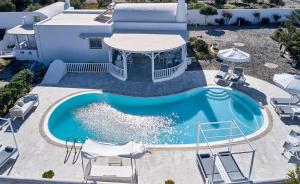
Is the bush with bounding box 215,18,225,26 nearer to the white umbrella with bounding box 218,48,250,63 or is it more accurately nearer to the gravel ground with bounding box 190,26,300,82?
the gravel ground with bounding box 190,26,300,82

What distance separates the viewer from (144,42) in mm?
27719

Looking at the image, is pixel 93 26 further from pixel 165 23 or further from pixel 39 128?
pixel 39 128

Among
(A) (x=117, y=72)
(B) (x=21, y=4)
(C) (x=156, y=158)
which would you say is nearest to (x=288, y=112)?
(C) (x=156, y=158)

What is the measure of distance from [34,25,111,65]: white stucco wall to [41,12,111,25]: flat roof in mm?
1003

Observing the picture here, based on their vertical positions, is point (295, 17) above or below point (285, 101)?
above

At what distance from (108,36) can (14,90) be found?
32.1 feet

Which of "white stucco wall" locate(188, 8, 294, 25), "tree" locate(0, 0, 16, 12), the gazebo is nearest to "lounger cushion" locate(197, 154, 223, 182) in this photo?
the gazebo

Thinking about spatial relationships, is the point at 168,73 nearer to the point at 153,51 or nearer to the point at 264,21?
the point at 153,51

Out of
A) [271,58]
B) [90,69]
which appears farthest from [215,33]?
[90,69]

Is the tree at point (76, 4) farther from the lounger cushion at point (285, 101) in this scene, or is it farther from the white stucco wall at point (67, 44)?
the lounger cushion at point (285, 101)

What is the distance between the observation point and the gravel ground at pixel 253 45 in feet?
97.3

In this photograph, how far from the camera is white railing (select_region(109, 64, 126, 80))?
93.0ft

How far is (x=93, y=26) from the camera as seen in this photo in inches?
1170

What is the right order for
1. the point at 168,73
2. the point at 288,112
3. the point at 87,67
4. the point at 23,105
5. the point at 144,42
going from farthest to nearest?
the point at 87,67, the point at 168,73, the point at 144,42, the point at 23,105, the point at 288,112
